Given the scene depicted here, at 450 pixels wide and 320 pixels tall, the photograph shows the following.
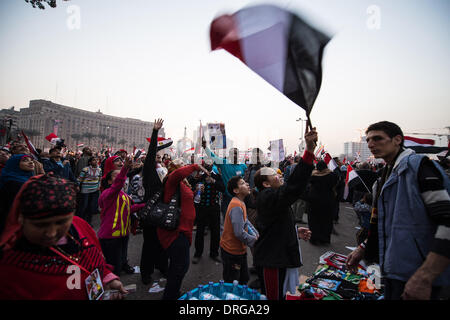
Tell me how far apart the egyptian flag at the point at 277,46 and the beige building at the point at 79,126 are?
8077 cm

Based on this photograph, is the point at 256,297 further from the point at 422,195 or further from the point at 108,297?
the point at 422,195

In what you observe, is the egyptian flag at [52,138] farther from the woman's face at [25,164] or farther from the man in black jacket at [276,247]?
the man in black jacket at [276,247]

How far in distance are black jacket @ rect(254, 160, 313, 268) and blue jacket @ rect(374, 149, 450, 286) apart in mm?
814

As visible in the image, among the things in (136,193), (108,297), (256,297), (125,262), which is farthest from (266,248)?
(136,193)

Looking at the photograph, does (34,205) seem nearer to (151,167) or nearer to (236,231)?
(151,167)

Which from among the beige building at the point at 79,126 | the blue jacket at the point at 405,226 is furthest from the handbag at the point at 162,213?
A: the beige building at the point at 79,126

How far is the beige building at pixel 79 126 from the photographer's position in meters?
84.3

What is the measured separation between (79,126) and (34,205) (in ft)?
415

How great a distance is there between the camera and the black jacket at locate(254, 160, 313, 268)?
2.29 metres

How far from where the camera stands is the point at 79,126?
106 m

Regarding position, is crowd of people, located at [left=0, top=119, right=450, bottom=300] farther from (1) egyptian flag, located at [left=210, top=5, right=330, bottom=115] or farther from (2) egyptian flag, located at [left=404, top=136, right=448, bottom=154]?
(2) egyptian flag, located at [left=404, top=136, right=448, bottom=154]

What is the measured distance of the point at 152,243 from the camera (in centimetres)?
371

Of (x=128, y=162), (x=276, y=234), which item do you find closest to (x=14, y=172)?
(x=128, y=162)
